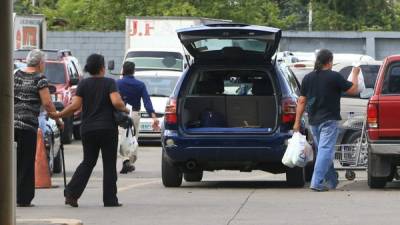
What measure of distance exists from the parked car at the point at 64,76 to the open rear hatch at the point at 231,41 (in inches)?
431

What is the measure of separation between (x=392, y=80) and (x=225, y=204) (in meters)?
3.01

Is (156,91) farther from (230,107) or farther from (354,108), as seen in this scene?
(230,107)

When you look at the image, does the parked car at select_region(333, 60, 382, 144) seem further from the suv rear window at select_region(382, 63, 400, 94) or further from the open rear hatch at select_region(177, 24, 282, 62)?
the open rear hatch at select_region(177, 24, 282, 62)

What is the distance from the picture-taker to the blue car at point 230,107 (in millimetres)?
14836

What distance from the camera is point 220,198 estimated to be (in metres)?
14.1

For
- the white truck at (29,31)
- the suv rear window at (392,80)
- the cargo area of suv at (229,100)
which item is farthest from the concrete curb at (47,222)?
the white truck at (29,31)

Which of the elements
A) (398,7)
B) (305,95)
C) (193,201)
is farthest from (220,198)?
(398,7)

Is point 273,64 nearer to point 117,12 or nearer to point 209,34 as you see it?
point 209,34

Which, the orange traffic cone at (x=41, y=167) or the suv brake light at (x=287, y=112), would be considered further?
the orange traffic cone at (x=41, y=167)

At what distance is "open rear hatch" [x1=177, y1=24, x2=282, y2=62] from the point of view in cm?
1474

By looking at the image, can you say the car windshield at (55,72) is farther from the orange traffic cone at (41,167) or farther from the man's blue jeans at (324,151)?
the man's blue jeans at (324,151)

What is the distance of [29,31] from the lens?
111 ft

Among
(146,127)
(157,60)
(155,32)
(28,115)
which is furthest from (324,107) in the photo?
(155,32)

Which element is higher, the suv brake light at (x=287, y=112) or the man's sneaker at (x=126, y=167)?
the suv brake light at (x=287, y=112)
